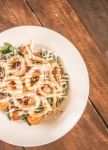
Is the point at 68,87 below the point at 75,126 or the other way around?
the other way around

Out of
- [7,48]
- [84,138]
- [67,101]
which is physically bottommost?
[84,138]

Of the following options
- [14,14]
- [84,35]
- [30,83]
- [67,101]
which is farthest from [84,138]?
[14,14]

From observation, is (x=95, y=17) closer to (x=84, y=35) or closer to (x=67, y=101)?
(x=84, y=35)

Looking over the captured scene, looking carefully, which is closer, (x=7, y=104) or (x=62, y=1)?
(x=7, y=104)

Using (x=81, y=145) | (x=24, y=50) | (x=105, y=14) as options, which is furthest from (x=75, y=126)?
(x=105, y=14)

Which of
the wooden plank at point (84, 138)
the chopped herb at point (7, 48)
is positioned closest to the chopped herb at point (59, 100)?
the wooden plank at point (84, 138)

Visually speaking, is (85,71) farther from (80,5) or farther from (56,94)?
(80,5)

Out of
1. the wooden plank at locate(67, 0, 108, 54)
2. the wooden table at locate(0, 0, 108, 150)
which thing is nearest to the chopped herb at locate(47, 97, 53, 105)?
the wooden table at locate(0, 0, 108, 150)
